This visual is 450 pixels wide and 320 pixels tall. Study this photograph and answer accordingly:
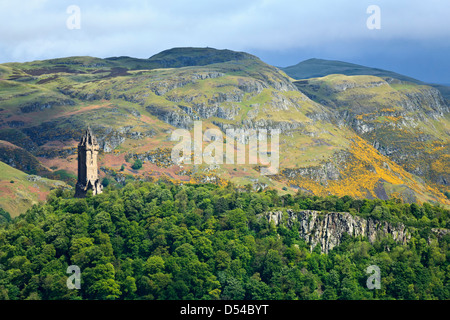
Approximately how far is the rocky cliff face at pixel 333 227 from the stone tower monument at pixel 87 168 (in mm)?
46715

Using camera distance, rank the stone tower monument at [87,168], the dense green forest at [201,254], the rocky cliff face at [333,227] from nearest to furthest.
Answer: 1. the dense green forest at [201,254]
2. the rocky cliff face at [333,227]
3. the stone tower monument at [87,168]

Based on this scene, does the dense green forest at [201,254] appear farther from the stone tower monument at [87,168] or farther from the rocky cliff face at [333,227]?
the stone tower monument at [87,168]

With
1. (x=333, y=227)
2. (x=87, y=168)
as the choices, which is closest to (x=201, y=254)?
(x=333, y=227)

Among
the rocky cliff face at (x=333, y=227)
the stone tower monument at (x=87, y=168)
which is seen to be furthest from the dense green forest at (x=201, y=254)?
the stone tower monument at (x=87, y=168)

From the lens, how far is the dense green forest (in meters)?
128

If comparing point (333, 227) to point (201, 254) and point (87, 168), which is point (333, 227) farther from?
point (87, 168)

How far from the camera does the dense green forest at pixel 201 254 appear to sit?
12794 centimetres

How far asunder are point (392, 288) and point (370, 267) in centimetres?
663

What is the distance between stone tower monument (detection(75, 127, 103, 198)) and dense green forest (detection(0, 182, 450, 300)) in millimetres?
6939

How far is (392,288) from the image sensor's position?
434ft

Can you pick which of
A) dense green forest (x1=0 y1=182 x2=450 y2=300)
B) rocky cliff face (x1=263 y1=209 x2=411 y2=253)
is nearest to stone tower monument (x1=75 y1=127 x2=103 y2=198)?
dense green forest (x1=0 y1=182 x2=450 y2=300)

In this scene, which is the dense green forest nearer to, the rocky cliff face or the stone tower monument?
the rocky cliff face

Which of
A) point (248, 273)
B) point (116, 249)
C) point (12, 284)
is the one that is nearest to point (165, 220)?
point (116, 249)
